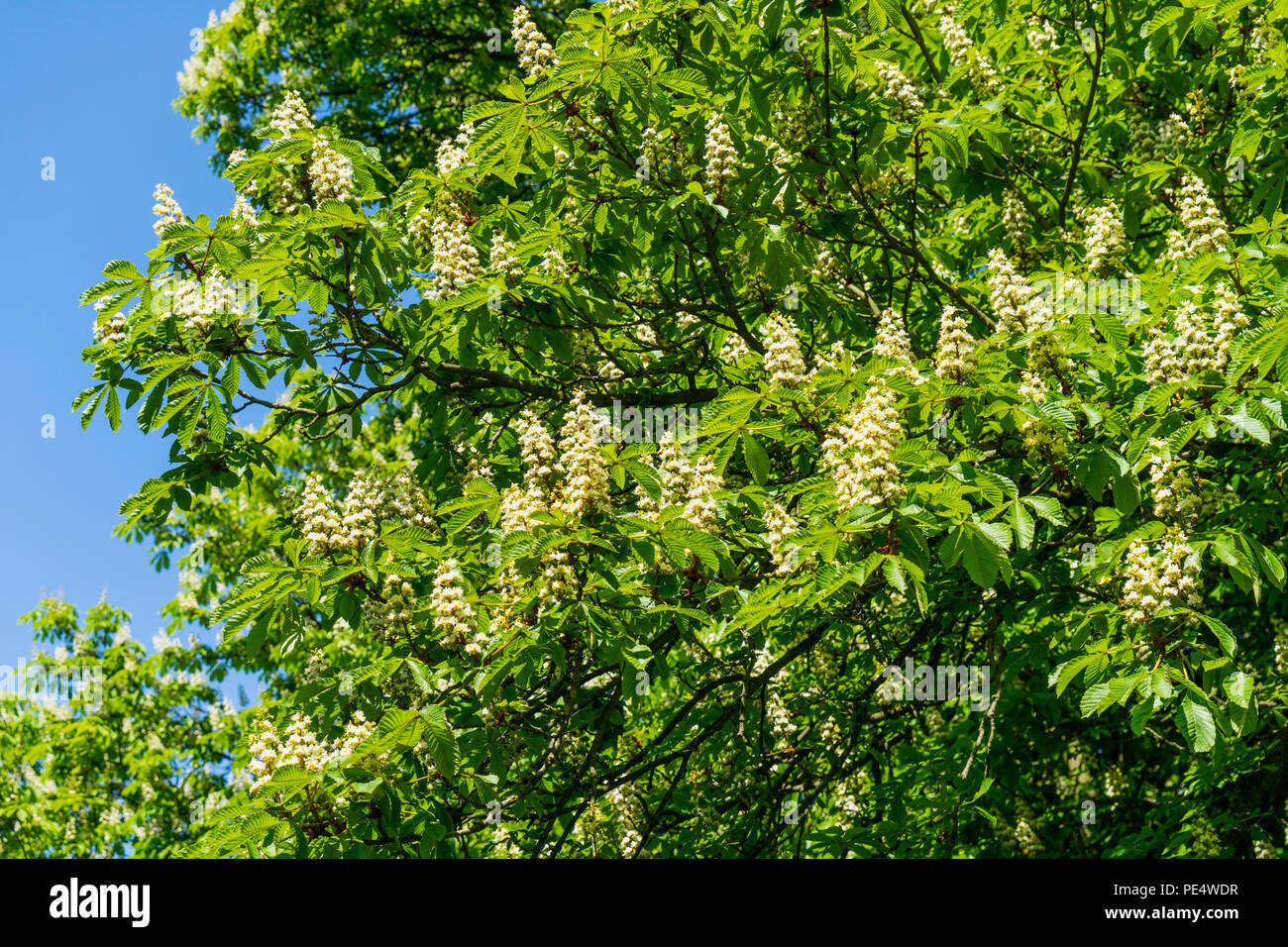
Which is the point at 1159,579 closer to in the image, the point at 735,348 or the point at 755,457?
the point at 755,457

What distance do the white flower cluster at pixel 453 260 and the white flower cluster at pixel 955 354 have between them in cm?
206

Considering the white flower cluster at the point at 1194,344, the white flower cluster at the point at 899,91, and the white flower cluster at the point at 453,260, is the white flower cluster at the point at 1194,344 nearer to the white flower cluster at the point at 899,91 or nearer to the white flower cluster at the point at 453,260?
Result: the white flower cluster at the point at 899,91

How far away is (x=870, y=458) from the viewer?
3.88m

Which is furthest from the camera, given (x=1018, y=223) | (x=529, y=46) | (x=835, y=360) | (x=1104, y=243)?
(x=1018, y=223)

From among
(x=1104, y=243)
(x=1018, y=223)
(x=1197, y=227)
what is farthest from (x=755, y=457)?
(x=1018, y=223)

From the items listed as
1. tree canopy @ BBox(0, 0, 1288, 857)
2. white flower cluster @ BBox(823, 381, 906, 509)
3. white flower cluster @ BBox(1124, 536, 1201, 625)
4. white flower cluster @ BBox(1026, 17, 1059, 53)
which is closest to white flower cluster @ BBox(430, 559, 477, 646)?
tree canopy @ BBox(0, 0, 1288, 857)

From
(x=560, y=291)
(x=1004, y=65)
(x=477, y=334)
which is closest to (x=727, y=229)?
(x=560, y=291)

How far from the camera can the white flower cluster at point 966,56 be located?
6312mm

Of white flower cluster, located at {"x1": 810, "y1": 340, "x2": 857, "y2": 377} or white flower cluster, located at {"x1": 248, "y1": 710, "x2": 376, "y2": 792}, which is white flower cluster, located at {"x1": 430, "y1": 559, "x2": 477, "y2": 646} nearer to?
white flower cluster, located at {"x1": 248, "y1": 710, "x2": 376, "y2": 792}

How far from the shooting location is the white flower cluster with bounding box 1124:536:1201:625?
424 centimetres

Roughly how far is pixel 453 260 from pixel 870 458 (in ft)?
7.69
